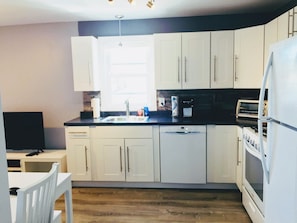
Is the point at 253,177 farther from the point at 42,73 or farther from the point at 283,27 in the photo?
the point at 42,73

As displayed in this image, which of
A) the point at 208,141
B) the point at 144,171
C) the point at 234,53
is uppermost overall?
the point at 234,53

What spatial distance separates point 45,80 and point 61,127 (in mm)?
768

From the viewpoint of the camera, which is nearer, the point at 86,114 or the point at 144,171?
the point at 144,171

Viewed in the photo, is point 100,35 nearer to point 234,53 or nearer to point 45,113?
point 45,113

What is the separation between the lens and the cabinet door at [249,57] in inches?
122

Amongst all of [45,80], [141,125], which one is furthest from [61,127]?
[141,125]

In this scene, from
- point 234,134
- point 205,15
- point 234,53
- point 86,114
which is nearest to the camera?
point 234,134

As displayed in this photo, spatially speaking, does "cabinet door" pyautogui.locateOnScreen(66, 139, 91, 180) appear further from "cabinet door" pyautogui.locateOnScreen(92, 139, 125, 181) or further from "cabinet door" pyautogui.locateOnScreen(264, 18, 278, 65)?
"cabinet door" pyautogui.locateOnScreen(264, 18, 278, 65)

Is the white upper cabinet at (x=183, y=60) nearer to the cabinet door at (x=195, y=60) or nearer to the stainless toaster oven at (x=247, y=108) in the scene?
the cabinet door at (x=195, y=60)

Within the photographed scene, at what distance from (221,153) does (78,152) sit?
1.87 metres

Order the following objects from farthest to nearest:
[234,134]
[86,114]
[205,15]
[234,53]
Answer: [86,114]
[205,15]
[234,53]
[234,134]

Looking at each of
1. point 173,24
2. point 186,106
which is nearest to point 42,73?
point 173,24

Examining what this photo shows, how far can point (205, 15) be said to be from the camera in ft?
12.0

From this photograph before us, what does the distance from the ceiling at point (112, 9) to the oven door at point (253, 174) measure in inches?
67.3
